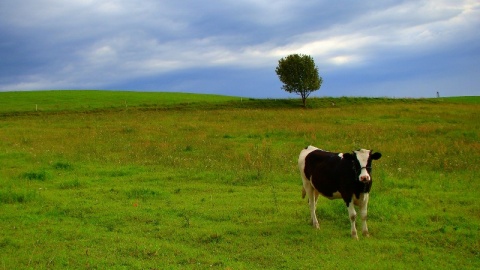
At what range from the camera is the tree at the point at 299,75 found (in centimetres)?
6644

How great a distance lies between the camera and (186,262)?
30.7 ft

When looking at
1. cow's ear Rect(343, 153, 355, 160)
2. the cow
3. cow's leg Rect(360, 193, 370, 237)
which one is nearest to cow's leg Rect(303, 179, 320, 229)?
the cow

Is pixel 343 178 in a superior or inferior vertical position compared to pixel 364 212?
superior

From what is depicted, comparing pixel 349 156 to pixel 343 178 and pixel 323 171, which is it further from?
pixel 323 171

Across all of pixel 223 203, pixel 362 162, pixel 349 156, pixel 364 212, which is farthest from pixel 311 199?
pixel 223 203

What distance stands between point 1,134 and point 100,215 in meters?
26.1

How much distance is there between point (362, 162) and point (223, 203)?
5.53 metres

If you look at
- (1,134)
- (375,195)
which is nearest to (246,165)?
(375,195)

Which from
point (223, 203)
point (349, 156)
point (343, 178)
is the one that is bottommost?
point (223, 203)

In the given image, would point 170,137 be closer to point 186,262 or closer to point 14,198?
point 14,198

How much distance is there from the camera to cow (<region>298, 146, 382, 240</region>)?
424 inches

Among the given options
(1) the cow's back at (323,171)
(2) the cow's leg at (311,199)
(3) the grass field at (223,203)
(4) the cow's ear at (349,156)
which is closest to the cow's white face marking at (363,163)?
(4) the cow's ear at (349,156)

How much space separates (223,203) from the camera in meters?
14.7

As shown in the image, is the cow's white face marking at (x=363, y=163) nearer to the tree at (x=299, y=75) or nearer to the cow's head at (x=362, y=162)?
the cow's head at (x=362, y=162)
